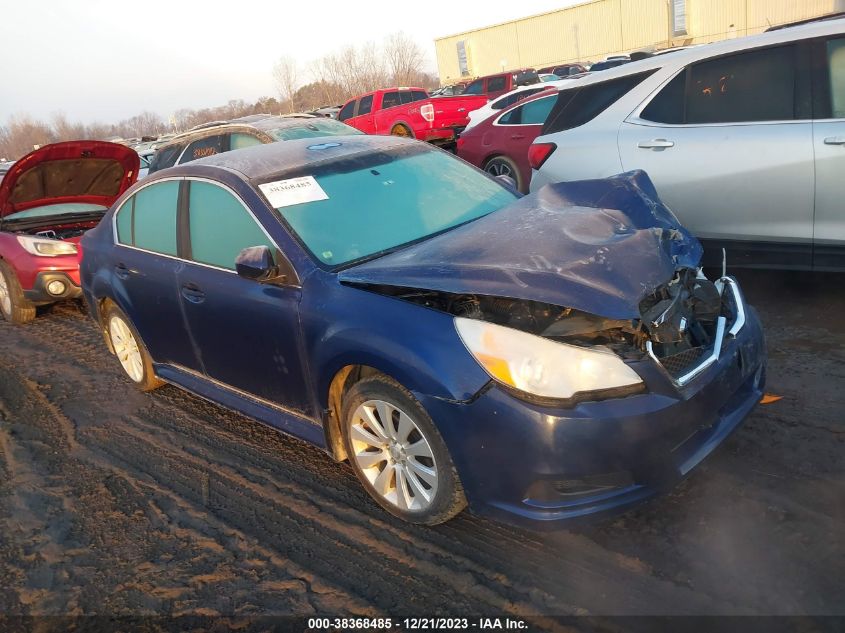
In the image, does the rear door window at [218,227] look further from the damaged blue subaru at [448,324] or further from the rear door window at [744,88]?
the rear door window at [744,88]

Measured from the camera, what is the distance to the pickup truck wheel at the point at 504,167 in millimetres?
9155

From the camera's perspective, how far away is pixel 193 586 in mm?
2939

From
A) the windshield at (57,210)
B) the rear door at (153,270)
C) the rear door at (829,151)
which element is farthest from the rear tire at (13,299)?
the rear door at (829,151)

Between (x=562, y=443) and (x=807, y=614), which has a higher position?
(x=562, y=443)

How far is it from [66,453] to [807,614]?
3.92 m

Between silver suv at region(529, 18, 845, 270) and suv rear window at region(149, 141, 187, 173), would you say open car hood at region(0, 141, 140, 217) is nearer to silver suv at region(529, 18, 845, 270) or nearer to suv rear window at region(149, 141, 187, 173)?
suv rear window at region(149, 141, 187, 173)

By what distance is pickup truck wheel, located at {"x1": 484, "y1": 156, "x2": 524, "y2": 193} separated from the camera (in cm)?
916

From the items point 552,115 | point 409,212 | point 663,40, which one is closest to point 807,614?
point 409,212

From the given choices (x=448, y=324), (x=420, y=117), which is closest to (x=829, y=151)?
(x=448, y=324)

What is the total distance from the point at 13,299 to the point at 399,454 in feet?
19.8

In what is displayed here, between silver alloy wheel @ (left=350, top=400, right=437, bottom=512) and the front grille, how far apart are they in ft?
3.24

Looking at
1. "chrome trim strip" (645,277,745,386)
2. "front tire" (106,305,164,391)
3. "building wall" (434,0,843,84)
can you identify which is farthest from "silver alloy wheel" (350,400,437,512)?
"building wall" (434,0,843,84)

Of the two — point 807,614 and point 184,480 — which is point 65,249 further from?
point 807,614

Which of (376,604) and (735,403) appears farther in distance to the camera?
(735,403)
